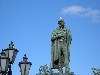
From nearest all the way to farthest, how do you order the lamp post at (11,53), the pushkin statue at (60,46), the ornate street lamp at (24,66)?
1. the lamp post at (11,53)
2. the ornate street lamp at (24,66)
3. the pushkin statue at (60,46)

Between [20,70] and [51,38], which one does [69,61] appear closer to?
[51,38]

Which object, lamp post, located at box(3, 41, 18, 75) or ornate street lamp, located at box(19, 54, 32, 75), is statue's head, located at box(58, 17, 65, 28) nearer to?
ornate street lamp, located at box(19, 54, 32, 75)

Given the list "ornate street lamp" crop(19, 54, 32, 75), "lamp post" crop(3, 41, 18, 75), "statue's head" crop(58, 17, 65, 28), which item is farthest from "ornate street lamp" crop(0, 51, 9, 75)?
"statue's head" crop(58, 17, 65, 28)

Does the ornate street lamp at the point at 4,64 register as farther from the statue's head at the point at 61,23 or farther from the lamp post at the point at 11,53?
the statue's head at the point at 61,23

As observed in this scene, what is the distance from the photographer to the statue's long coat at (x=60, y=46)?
1189 cm

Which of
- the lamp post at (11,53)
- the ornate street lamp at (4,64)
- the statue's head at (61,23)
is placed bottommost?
the ornate street lamp at (4,64)

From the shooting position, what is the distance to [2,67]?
34.4 ft

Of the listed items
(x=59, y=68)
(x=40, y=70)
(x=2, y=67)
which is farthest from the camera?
(x=40, y=70)

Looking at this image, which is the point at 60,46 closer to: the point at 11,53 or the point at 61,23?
the point at 61,23

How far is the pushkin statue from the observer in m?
11.8

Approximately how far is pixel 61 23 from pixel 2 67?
318cm

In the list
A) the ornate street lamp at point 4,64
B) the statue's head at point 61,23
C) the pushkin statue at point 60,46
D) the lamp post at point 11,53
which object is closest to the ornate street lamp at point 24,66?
the lamp post at point 11,53

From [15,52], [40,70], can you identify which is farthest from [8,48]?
[40,70]

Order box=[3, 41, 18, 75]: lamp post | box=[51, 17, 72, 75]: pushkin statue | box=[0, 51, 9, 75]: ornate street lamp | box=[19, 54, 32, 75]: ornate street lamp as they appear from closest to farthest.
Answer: box=[0, 51, 9, 75]: ornate street lamp, box=[3, 41, 18, 75]: lamp post, box=[19, 54, 32, 75]: ornate street lamp, box=[51, 17, 72, 75]: pushkin statue
